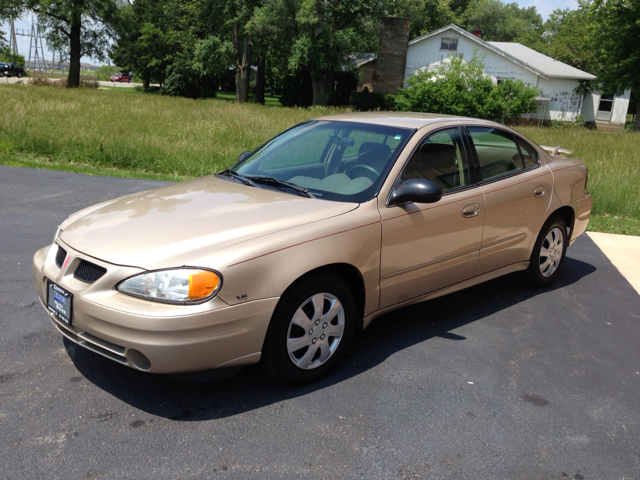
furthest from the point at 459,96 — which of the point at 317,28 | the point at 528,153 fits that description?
the point at 528,153

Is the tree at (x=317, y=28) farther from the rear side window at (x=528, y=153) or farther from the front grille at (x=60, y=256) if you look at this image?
the front grille at (x=60, y=256)

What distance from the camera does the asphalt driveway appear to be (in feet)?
9.61

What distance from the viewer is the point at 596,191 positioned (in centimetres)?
1031

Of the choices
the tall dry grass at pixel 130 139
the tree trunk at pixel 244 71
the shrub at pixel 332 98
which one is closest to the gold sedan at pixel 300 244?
the tall dry grass at pixel 130 139

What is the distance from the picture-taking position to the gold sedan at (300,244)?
3.12 meters

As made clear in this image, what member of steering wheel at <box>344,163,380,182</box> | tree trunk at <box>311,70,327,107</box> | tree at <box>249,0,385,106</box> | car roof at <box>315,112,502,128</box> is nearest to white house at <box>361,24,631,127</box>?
tree at <box>249,0,385,106</box>

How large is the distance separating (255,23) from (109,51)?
13.7 m

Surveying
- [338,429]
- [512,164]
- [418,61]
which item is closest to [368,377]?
[338,429]

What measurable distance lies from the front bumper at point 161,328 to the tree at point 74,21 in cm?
4285

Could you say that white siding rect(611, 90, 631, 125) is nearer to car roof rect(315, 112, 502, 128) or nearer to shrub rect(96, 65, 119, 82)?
car roof rect(315, 112, 502, 128)

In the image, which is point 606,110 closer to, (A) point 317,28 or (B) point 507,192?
(A) point 317,28

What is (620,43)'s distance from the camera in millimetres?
40406

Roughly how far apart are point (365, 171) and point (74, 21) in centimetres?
4340

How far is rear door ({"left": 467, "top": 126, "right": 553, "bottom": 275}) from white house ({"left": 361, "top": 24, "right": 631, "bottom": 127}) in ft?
123
